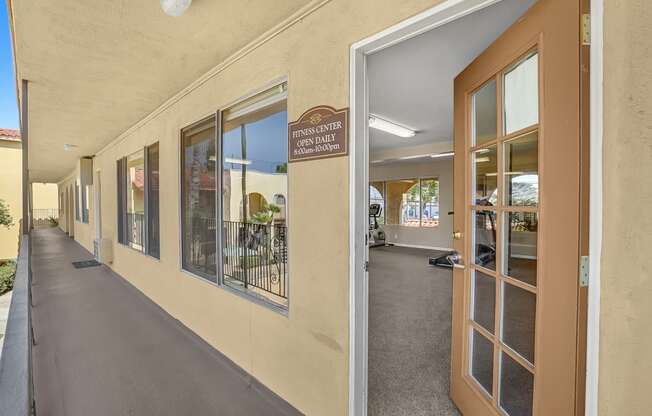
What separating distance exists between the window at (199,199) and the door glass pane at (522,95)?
7.52 ft

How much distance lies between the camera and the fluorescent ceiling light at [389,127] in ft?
13.9

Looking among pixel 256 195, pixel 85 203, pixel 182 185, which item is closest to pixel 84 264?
pixel 85 203

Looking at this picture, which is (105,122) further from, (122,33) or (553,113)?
(553,113)

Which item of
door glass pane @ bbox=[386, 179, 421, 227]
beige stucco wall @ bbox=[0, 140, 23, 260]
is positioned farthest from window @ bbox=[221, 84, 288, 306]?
beige stucco wall @ bbox=[0, 140, 23, 260]

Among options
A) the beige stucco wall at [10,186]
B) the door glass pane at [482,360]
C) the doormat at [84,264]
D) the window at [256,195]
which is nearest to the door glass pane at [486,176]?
the door glass pane at [482,360]

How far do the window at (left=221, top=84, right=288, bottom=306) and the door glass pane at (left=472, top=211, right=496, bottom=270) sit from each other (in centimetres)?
123

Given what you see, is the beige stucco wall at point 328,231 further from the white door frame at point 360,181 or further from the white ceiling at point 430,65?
the white ceiling at point 430,65

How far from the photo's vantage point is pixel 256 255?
2.48 metres

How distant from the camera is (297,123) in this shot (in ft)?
5.89

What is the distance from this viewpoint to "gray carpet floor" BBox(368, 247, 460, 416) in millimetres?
1904

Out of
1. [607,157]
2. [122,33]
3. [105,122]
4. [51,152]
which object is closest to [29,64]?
[122,33]

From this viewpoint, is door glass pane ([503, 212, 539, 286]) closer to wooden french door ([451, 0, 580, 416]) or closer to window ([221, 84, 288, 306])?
wooden french door ([451, 0, 580, 416])

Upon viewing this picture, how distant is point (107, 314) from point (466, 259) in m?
4.19

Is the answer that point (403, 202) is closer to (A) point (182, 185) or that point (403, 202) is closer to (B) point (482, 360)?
(A) point (182, 185)
